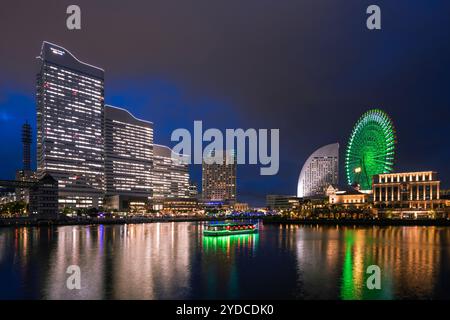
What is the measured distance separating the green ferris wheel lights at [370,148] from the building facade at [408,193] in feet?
21.3

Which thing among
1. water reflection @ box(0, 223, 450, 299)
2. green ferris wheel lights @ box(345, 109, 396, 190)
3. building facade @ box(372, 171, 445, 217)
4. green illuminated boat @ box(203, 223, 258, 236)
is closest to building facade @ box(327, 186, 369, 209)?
green ferris wheel lights @ box(345, 109, 396, 190)

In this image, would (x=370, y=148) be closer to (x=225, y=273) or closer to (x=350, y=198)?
(x=350, y=198)

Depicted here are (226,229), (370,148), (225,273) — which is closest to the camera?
(225,273)

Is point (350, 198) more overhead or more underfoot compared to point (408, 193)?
more underfoot

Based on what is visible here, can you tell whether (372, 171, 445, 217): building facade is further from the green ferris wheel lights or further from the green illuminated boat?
the green illuminated boat

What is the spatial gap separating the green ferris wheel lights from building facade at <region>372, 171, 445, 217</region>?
6488 mm

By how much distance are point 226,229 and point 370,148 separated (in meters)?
85.2

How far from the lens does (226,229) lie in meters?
94.8

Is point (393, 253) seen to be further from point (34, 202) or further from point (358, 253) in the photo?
point (34, 202)

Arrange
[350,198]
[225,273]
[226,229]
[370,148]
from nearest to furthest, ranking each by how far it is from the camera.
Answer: [225,273] < [226,229] < [370,148] < [350,198]

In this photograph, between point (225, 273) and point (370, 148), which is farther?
point (370, 148)

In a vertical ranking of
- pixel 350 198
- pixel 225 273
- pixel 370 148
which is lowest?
pixel 350 198

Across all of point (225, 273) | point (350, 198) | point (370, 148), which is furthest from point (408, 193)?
point (225, 273)
